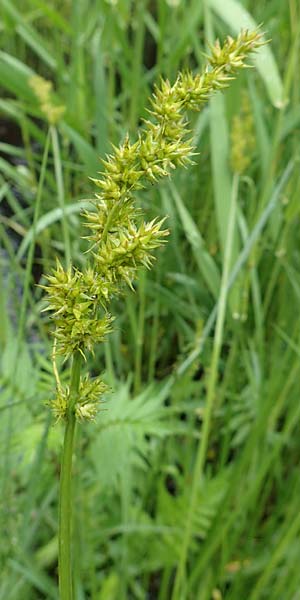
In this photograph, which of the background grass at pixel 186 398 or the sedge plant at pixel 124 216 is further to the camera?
the background grass at pixel 186 398

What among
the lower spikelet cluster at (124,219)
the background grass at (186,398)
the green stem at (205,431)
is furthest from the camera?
the background grass at (186,398)

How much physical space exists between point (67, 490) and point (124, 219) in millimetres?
146

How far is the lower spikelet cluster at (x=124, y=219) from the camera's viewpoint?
0.30 metres

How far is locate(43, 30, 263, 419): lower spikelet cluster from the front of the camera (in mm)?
298

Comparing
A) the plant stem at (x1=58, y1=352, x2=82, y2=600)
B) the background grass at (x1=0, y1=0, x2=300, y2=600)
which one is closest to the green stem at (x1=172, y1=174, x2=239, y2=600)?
the background grass at (x1=0, y1=0, x2=300, y2=600)

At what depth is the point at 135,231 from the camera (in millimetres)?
301

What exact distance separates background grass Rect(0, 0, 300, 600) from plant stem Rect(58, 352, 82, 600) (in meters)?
0.37

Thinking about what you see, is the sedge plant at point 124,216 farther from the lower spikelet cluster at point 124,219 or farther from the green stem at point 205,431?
the green stem at point 205,431

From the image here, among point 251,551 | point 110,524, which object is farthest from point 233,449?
point 110,524

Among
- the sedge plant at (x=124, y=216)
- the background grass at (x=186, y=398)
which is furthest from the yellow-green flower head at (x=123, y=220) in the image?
the background grass at (x=186, y=398)

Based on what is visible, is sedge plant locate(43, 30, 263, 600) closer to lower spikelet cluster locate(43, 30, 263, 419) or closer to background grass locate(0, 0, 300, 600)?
lower spikelet cluster locate(43, 30, 263, 419)

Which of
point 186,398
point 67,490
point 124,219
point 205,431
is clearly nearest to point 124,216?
point 124,219

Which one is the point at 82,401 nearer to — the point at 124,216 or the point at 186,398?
the point at 124,216

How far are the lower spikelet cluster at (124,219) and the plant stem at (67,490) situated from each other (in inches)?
0.8
